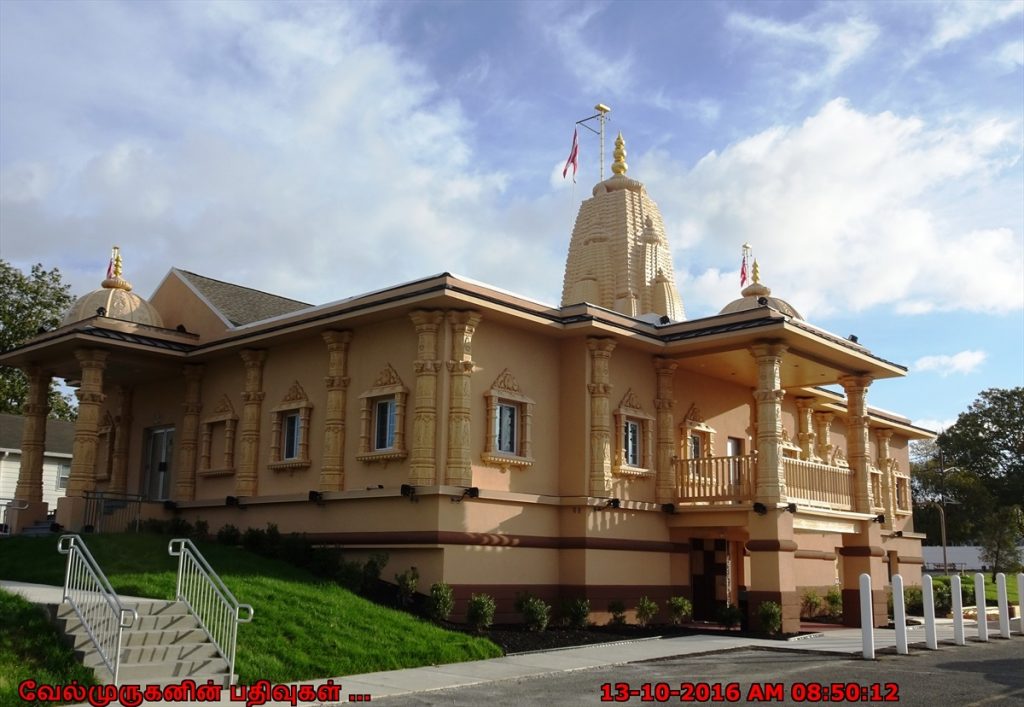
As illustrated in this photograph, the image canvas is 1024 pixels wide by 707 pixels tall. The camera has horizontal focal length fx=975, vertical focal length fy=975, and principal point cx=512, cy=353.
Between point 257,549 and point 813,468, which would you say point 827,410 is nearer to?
point 813,468

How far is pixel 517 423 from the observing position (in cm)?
2030

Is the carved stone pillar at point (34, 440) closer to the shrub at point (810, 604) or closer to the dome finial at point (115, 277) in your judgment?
the dome finial at point (115, 277)

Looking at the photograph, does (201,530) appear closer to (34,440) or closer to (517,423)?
(34,440)

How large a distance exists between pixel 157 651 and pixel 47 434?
36.3 m

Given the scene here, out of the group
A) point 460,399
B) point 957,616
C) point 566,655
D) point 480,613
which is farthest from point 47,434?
point 957,616

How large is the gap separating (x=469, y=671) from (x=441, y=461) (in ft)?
17.8

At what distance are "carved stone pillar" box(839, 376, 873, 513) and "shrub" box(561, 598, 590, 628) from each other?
833cm

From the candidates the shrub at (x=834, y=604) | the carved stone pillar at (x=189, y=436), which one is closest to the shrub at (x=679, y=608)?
the shrub at (x=834, y=604)

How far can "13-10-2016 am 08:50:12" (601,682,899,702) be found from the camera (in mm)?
11883

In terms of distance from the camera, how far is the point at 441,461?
18.7m

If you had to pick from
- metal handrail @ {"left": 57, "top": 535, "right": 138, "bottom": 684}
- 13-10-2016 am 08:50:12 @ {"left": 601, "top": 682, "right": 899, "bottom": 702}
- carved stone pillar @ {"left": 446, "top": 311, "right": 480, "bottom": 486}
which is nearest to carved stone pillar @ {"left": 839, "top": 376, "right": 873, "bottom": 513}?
carved stone pillar @ {"left": 446, "top": 311, "right": 480, "bottom": 486}

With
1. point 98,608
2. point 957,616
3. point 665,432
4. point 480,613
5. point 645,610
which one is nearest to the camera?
point 98,608

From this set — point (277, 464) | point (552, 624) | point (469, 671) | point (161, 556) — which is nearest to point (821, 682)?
point (469, 671)

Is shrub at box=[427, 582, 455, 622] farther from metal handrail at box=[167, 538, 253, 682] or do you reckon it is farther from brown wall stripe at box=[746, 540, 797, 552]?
brown wall stripe at box=[746, 540, 797, 552]
